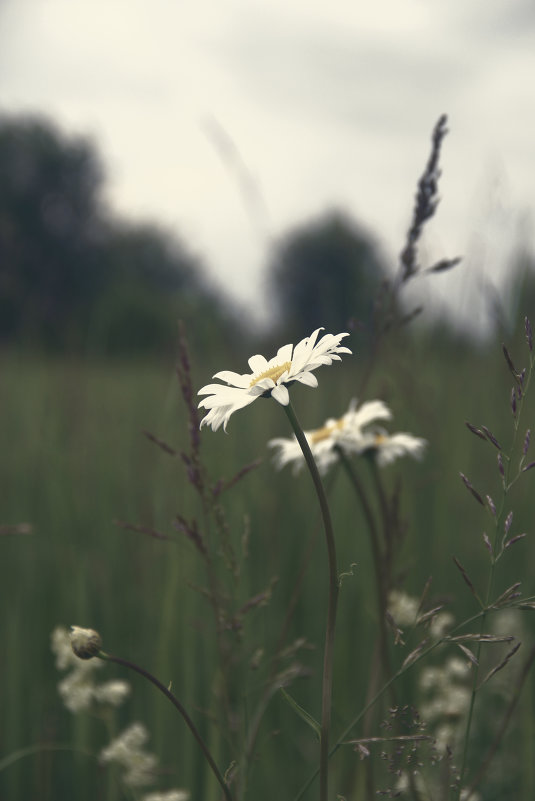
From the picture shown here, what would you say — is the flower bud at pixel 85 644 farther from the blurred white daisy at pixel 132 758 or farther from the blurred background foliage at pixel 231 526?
the blurred white daisy at pixel 132 758

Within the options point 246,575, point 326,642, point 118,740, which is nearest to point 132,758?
point 118,740

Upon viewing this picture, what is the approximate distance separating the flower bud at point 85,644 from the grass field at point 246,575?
16.3 inches

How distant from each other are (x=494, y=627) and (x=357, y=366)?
29.5 inches

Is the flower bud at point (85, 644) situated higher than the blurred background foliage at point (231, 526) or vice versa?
the blurred background foliage at point (231, 526)

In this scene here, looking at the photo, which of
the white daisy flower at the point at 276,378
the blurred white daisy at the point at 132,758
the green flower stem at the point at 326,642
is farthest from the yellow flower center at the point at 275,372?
the blurred white daisy at the point at 132,758

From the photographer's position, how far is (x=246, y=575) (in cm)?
129

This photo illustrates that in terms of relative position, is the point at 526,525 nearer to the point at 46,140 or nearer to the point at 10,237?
the point at 10,237

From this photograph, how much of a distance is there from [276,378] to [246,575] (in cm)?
79

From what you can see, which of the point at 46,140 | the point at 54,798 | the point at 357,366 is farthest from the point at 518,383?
the point at 46,140

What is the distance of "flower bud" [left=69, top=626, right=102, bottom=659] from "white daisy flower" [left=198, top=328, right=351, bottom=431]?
16 centimetres

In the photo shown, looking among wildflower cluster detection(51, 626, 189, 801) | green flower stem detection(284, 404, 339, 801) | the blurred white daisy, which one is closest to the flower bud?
green flower stem detection(284, 404, 339, 801)

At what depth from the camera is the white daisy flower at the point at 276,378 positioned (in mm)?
516

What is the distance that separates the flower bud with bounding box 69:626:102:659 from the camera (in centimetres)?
47

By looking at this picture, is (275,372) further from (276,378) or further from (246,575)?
(246,575)
